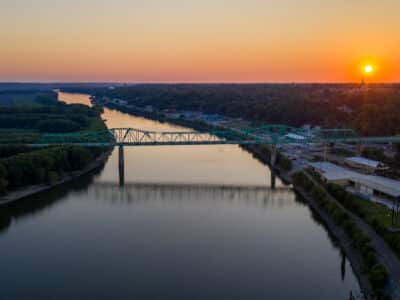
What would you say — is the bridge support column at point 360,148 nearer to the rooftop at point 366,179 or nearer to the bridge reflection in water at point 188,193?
the rooftop at point 366,179

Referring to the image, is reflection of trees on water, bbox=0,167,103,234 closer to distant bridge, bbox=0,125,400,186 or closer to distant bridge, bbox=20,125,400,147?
distant bridge, bbox=0,125,400,186

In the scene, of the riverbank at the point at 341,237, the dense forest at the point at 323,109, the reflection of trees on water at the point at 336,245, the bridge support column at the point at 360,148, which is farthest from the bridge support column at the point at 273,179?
the dense forest at the point at 323,109

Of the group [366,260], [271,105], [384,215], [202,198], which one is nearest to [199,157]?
[202,198]

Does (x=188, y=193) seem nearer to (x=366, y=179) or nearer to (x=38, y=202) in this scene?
(x=38, y=202)

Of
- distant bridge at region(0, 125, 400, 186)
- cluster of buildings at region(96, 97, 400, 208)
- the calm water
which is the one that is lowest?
the calm water

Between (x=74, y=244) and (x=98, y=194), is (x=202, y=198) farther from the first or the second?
(x=74, y=244)

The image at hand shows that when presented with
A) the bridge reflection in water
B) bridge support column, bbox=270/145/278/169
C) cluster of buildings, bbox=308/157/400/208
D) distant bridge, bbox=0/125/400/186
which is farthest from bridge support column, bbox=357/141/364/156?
the bridge reflection in water
